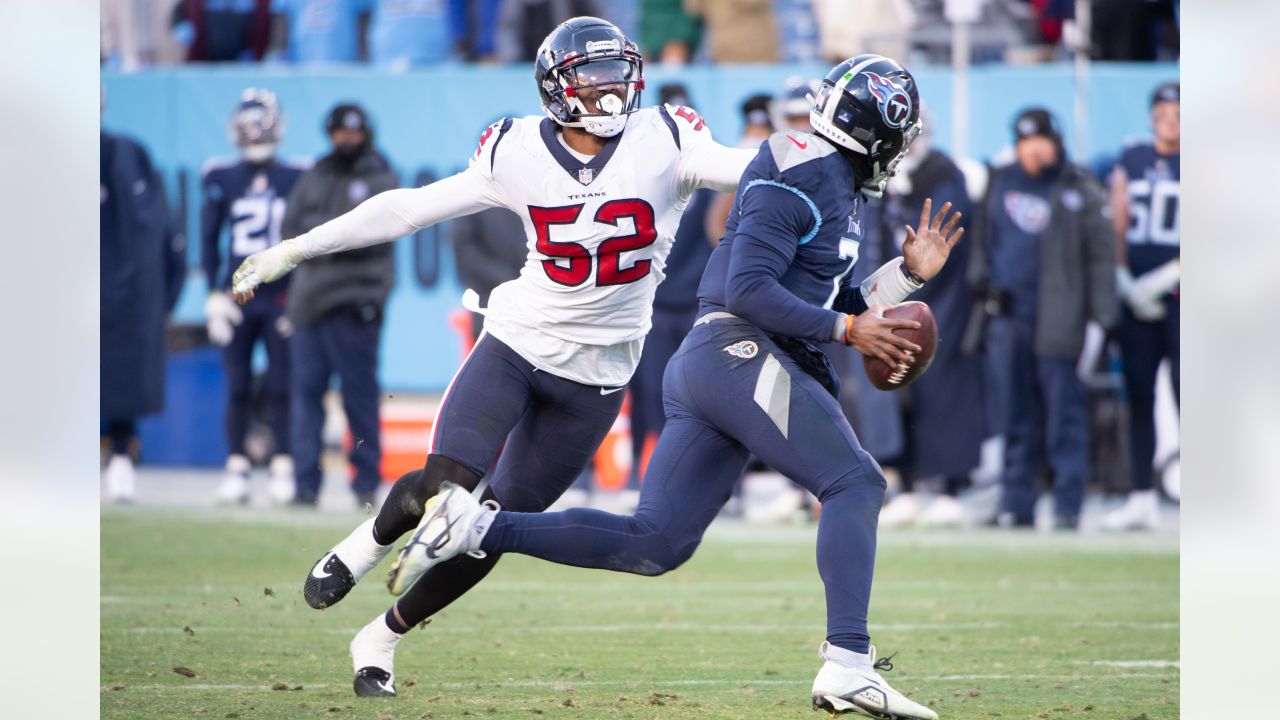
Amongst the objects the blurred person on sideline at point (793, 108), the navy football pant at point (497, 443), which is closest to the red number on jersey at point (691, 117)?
the navy football pant at point (497, 443)

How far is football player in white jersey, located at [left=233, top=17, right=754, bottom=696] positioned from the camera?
502 cm

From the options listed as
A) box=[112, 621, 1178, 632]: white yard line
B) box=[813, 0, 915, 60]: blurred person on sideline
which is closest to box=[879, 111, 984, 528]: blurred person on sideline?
box=[813, 0, 915, 60]: blurred person on sideline

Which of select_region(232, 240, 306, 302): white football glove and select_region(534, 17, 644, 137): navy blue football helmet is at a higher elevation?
select_region(534, 17, 644, 137): navy blue football helmet

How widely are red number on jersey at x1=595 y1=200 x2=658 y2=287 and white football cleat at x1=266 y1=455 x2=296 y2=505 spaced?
5.81 metres

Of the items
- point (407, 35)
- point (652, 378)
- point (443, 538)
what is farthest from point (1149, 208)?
point (443, 538)

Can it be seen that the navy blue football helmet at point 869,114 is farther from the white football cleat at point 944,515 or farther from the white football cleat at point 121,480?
the white football cleat at point 121,480

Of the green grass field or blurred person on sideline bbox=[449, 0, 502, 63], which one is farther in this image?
blurred person on sideline bbox=[449, 0, 502, 63]

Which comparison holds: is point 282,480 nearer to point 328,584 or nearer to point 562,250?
point 328,584

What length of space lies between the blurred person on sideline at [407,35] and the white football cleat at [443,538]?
7.89m

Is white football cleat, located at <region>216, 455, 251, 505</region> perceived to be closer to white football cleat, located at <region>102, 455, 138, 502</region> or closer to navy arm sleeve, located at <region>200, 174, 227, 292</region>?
white football cleat, located at <region>102, 455, 138, 502</region>

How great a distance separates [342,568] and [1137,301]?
20.8ft

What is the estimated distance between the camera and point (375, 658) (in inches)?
208
